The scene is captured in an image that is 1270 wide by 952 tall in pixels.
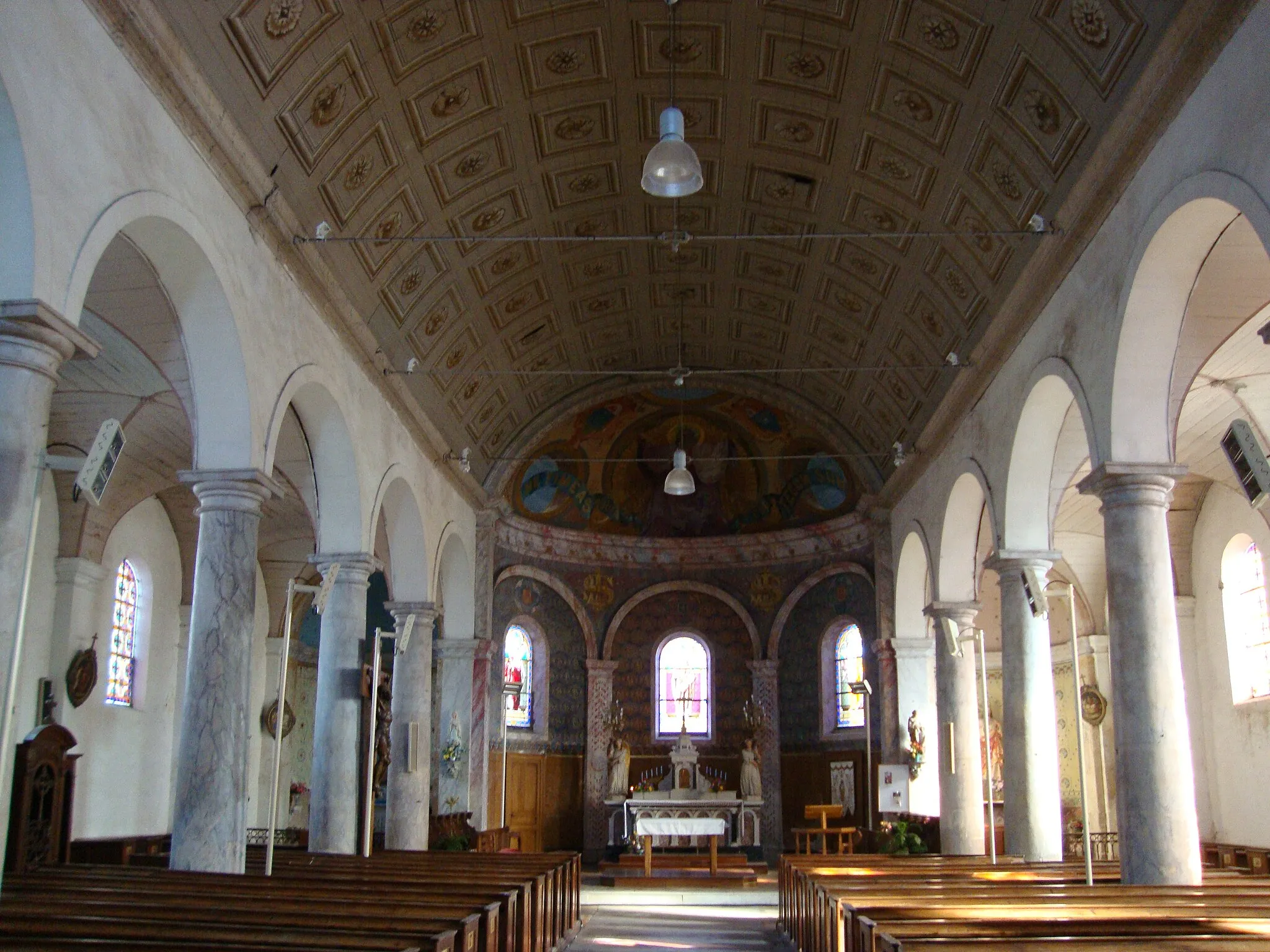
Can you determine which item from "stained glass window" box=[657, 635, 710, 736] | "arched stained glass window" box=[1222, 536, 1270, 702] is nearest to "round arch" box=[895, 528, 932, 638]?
"arched stained glass window" box=[1222, 536, 1270, 702]

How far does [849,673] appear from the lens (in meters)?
26.5

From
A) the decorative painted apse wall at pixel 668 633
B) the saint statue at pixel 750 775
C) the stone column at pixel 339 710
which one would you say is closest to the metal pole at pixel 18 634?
the stone column at pixel 339 710

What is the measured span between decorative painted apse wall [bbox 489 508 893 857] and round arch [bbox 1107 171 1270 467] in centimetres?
1306

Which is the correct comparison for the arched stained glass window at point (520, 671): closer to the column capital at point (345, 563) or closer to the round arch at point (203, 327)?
the column capital at point (345, 563)

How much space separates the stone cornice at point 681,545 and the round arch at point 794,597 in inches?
13.5

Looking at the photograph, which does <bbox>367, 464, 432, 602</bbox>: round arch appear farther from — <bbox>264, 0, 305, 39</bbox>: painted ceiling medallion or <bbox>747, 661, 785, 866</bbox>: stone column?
<bbox>747, 661, 785, 866</bbox>: stone column

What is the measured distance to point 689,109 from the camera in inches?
640

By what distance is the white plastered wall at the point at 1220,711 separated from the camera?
20.4 metres

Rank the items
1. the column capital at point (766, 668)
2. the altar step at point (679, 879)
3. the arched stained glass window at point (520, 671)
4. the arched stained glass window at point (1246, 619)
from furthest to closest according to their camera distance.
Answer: the column capital at point (766, 668)
the arched stained glass window at point (520, 671)
the altar step at point (679, 879)
the arched stained glass window at point (1246, 619)

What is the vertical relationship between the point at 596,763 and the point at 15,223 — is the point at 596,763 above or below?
below

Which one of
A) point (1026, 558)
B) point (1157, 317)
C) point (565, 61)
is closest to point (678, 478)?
point (1026, 558)

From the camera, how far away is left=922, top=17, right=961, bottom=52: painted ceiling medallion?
12.9m

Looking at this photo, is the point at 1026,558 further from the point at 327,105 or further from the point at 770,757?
the point at 770,757

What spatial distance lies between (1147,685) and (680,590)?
56.8 ft
